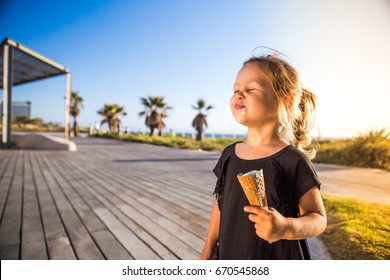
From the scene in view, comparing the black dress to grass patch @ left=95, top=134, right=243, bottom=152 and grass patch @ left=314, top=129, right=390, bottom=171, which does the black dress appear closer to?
grass patch @ left=314, top=129, right=390, bottom=171

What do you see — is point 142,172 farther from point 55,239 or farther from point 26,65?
point 26,65

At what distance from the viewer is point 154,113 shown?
52.7 ft

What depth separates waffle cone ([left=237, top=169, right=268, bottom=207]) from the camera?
58cm

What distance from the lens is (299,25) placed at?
1.44 m

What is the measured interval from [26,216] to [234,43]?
2423mm

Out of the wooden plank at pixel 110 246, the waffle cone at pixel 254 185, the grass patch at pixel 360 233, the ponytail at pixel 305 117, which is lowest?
the wooden plank at pixel 110 246

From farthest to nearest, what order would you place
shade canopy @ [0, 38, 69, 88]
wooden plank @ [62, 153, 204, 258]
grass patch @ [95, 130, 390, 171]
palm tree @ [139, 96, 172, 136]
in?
palm tree @ [139, 96, 172, 136] → shade canopy @ [0, 38, 69, 88] → wooden plank @ [62, 153, 204, 258] → grass patch @ [95, 130, 390, 171]

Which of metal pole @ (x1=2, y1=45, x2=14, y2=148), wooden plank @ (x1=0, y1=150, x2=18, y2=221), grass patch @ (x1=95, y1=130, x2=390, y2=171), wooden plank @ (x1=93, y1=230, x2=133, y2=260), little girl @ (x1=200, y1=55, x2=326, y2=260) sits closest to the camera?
little girl @ (x1=200, y1=55, x2=326, y2=260)

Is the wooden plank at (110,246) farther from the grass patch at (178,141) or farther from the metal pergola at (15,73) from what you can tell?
the grass patch at (178,141)

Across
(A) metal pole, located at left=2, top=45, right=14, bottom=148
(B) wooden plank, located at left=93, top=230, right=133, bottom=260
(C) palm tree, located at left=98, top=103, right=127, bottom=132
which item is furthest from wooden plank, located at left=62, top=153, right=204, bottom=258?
(C) palm tree, located at left=98, top=103, right=127, bottom=132

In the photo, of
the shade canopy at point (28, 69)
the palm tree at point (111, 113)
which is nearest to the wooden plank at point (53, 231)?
the shade canopy at point (28, 69)

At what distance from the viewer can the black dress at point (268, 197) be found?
680mm

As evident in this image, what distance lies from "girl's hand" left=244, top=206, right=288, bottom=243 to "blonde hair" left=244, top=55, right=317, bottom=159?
33 cm

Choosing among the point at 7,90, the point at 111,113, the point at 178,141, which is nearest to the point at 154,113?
the point at 178,141
